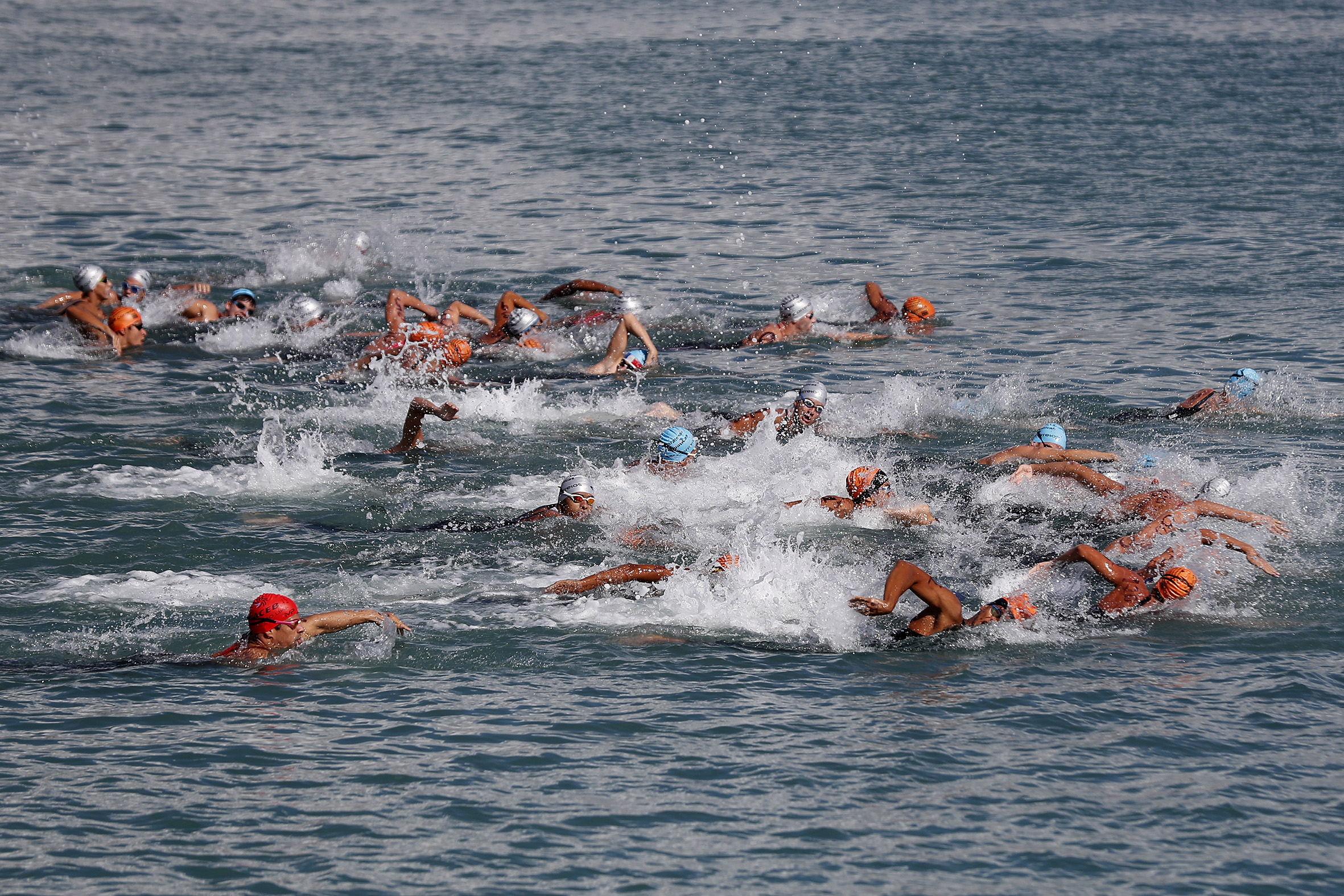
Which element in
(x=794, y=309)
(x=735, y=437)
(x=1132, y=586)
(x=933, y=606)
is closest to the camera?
(x=933, y=606)

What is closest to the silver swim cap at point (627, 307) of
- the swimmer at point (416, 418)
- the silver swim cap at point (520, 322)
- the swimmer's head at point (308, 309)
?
the silver swim cap at point (520, 322)

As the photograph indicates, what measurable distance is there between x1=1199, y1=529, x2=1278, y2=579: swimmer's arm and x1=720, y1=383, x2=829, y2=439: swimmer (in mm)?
4713

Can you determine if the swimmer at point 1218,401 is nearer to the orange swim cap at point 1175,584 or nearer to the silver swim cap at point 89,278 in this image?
the orange swim cap at point 1175,584

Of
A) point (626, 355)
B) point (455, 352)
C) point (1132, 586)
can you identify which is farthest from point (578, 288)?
point (1132, 586)

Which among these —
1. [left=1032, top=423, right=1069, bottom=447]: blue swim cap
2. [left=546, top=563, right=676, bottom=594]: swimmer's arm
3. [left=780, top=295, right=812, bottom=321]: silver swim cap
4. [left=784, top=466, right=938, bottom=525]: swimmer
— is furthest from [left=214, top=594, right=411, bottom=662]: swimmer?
[left=780, top=295, right=812, bottom=321]: silver swim cap

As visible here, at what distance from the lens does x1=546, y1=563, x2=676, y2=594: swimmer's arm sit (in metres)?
11.2

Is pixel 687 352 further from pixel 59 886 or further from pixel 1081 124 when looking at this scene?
pixel 1081 124

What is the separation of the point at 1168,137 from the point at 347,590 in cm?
2618

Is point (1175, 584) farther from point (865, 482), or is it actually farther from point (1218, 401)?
point (1218, 401)

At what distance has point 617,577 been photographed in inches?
441

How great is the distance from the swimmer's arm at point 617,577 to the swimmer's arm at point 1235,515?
5039 mm

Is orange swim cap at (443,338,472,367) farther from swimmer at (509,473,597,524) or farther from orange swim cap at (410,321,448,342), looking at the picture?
swimmer at (509,473,597,524)

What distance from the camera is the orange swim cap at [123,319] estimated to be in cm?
1945

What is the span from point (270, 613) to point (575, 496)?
132 inches
